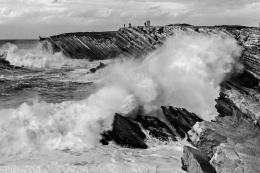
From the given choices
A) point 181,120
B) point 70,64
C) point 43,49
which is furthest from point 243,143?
point 43,49

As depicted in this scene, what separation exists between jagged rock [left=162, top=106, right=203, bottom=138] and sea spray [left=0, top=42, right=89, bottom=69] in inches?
1141

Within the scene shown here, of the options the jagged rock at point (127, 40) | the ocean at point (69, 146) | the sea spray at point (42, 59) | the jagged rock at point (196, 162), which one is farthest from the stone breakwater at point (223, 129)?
the sea spray at point (42, 59)

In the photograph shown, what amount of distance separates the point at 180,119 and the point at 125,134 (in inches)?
106

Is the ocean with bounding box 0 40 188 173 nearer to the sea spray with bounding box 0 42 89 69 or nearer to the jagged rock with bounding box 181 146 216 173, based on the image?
the jagged rock with bounding box 181 146 216 173

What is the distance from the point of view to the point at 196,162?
801 centimetres

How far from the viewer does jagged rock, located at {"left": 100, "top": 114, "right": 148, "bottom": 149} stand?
1166 cm

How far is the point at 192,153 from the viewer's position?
27.5 feet

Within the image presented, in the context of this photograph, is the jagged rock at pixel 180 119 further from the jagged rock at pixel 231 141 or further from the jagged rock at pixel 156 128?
the jagged rock at pixel 231 141

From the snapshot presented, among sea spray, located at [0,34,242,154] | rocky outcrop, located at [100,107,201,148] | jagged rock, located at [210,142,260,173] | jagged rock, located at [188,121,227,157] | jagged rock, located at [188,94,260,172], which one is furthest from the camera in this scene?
sea spray, located at [0,34,242,154]

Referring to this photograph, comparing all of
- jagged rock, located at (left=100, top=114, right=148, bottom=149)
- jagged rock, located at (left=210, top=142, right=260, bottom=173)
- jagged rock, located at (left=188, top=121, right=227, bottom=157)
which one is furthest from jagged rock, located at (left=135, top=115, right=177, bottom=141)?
jagged rock, located at (left=210, top=142, right=260, bottom=173)

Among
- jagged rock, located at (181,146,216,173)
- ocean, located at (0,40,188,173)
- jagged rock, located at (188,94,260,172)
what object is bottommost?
ocean, located at (0,40,188,173)

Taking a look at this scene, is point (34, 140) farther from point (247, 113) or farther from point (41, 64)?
point (41, 64)

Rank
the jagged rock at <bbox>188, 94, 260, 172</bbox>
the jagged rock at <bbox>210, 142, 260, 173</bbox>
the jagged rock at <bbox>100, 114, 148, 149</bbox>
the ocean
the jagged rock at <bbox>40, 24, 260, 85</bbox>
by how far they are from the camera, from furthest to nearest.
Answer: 1. the jagged rock at <bbox>40, 24, 260, 85</bbox>
2. the jagged rock at <bbox>100, 114, 148, 149</bbox>
3. the ocean
4. the jagged rock at <bbox>188, 94, 260, 172</bbox>
5. the jagged rock at <bbox>210, 142, 260, 173</bbox>

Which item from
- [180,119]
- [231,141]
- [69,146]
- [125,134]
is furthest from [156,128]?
[231,141]
